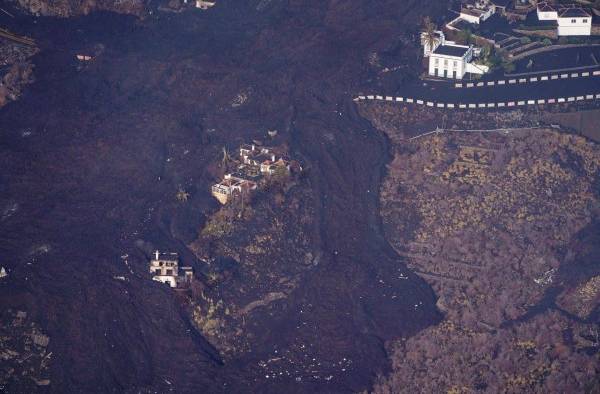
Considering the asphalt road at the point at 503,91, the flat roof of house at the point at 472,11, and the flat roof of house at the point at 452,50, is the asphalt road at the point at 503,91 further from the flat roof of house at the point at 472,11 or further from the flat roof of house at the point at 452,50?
the flat roof of house at the point at 472,11

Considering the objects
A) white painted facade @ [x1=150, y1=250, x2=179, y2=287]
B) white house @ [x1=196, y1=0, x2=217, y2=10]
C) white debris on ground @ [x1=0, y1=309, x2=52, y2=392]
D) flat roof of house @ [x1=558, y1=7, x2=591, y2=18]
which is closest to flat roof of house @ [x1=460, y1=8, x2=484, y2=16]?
flat roof of house @ [x1=558, y1=7, x2=591, y2=18]

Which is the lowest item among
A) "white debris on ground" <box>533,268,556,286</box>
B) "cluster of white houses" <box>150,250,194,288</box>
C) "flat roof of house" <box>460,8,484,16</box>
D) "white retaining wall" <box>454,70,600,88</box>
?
"white debris on ground" <box>533,268,556,286</box>

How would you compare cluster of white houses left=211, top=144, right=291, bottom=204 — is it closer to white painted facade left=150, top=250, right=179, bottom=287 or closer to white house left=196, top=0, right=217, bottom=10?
white painted facade left=150, top=250, right=179, bottom=287

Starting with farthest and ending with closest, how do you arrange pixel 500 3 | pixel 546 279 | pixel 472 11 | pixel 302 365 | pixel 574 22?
pixel 500 3
pixel 472 11
pixel 574 22
pixel 546 279
pixel 302 365

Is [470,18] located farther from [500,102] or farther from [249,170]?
[249,170]

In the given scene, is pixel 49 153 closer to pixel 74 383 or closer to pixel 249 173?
pixel 249 173

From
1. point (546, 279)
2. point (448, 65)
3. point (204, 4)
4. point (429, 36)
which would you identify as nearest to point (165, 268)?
point (546, 279)
